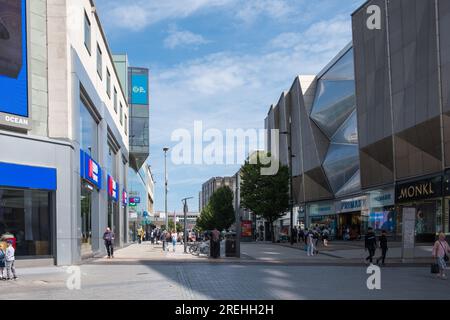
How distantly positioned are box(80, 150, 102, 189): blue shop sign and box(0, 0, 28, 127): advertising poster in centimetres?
483

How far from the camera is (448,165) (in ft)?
108

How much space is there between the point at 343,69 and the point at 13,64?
123 feet

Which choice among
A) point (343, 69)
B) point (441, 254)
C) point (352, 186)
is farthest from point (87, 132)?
point (343, 69)

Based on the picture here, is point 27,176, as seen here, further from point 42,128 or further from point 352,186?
point 352,186

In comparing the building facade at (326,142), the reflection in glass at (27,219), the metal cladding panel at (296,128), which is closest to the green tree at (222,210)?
the building facade at (326,142)

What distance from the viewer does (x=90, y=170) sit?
94.8 ft

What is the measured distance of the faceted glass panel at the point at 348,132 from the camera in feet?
166

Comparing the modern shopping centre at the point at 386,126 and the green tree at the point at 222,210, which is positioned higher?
the modern shopping centre at the point at 386,126

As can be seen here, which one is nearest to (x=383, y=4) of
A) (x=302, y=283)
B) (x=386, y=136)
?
(x=386, y=136)

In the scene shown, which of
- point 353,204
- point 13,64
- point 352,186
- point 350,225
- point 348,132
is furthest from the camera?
point 350,225

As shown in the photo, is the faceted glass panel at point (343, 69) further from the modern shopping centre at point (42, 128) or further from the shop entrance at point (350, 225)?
the modern shopping centre at point (42, 128)

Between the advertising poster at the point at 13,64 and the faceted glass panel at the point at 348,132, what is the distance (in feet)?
109
